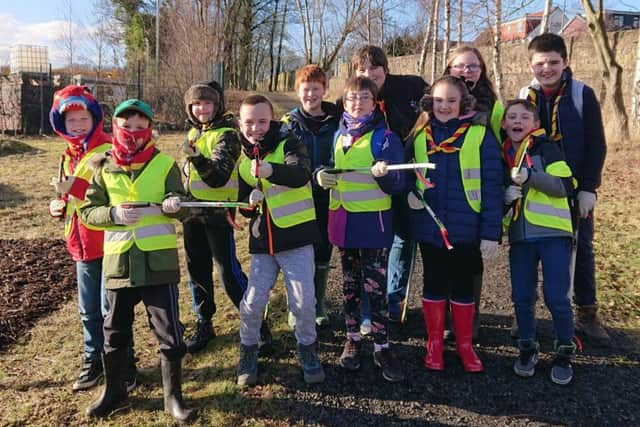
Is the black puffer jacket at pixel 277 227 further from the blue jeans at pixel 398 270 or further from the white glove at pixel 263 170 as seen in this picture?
the blue jeans at pixel 398 270

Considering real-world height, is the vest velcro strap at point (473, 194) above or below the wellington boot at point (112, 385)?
above

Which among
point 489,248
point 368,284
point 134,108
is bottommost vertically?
point 368,284

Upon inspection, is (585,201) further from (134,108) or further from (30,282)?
(30,282)

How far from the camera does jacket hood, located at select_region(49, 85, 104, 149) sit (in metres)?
3.19

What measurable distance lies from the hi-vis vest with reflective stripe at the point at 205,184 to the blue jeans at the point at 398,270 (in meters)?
1.39

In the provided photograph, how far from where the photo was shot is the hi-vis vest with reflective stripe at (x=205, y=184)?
3.47 meters

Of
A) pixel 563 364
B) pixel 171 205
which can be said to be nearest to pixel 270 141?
pixel 171 205

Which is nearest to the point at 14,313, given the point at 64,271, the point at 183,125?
the point at 64,271

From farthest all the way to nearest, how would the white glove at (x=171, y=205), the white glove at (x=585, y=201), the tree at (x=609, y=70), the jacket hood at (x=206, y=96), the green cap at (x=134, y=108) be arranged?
the tree at (x=609, y=70) → the white glove at (x=585, y=201) → the jacket hood at (x=206, y=96) → the green cap at (x=134, y=108) → the white glove at (x=171, y=205)

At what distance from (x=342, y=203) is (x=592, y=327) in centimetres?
225

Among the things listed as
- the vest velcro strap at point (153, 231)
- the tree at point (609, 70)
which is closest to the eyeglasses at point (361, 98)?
the vest velcro strap at point (153, 231)

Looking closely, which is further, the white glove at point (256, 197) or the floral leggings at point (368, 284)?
the floral leggings at point (368, 284)

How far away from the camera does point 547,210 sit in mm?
3307

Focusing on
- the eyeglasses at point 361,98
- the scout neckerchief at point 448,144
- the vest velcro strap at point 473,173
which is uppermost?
the eyeglasses at point 361,98
